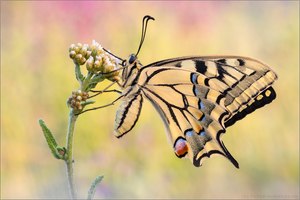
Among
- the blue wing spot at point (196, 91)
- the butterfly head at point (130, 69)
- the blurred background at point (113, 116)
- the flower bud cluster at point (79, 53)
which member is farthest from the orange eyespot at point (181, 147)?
the blurred background at point (113, 116)

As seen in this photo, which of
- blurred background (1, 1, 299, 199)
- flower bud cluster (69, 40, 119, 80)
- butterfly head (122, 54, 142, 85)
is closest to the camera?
flower bud cluster (69, 40, 119, 80)

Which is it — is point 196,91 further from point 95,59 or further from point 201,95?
point 95,59

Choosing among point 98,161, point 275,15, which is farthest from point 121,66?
point 275,15

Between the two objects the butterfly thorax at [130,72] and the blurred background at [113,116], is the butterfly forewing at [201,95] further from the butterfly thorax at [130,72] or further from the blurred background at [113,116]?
the blurred background at [113,116]

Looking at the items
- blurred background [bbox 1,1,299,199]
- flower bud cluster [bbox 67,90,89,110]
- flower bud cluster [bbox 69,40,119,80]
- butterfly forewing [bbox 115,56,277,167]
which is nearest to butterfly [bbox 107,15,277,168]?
butterfly forewing [bbox 115,56,277,167]

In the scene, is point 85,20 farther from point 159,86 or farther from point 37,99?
point 159,86

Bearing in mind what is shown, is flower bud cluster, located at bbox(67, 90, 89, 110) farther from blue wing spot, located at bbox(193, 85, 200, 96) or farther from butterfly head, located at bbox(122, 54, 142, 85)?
blue wing spot, located at bbox(193, 85, 200, 96)

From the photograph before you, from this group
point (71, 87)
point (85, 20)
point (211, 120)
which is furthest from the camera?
point (85, 20)
